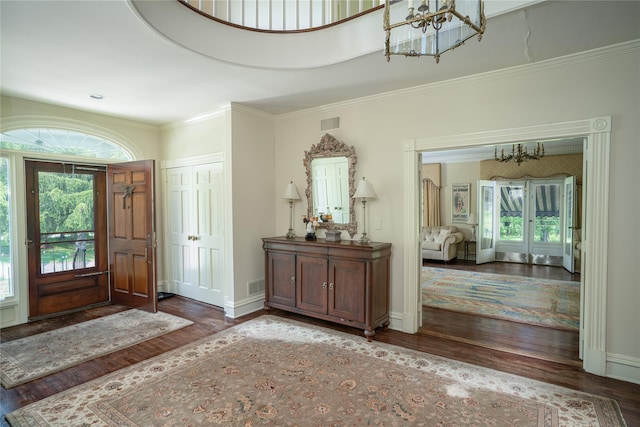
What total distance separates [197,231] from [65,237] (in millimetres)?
1716

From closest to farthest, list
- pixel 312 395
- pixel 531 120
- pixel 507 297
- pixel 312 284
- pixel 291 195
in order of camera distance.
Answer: pixel 312 395
pixel 531 120
pixel 312 284
pixel 291 195
pixel 507 297

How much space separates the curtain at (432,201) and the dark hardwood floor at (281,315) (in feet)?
16.9

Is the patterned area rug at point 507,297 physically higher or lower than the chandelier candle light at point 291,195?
lower

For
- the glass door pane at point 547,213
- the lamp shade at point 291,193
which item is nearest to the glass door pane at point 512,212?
the glass door pane at point 547,213

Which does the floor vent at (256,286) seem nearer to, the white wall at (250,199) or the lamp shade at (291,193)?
the white wall at (250,199)

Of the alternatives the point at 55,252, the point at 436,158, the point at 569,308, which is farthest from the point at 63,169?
the point at 436,158

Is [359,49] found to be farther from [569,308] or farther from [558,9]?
[569,308]

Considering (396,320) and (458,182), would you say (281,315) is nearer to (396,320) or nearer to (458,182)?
(396,320)

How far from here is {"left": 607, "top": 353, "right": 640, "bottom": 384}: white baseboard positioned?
107 inches

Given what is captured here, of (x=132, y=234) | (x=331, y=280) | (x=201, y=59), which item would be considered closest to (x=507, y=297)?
(x=331, y=280)

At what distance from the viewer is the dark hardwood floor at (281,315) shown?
2.60 meters

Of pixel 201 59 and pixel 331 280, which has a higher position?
pixel 201 59

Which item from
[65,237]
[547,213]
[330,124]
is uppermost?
[330,124]

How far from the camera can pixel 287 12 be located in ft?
11.3
